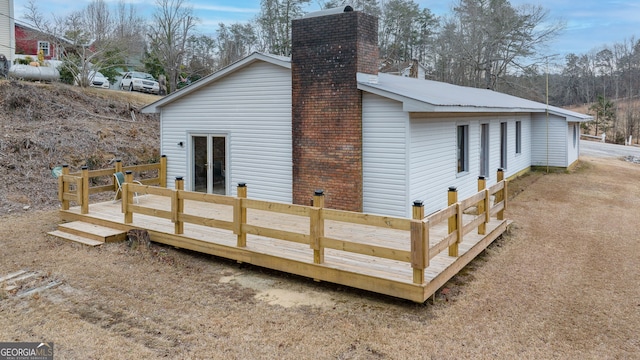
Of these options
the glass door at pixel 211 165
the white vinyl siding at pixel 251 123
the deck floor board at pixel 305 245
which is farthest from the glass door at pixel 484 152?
the glass door at pixel 211 165

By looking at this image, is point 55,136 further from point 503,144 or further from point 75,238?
point 503,144

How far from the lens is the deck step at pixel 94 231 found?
767 centimetres

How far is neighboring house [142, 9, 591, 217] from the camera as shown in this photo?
325 inches

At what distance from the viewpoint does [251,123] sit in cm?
1018

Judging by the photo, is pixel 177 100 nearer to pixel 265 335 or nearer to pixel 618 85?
pixel 265 335

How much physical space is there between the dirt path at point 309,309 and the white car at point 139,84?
65.3 ft

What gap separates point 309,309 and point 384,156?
390 centimetres

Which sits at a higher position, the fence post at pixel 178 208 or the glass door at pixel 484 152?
the glass door at pixel 484 152

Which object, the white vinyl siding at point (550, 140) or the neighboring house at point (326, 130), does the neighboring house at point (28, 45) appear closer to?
the neighboring house at point (326, 130)

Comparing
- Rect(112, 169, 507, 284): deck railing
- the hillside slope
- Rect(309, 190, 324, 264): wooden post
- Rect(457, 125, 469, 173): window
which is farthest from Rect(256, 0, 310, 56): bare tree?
Rect(309, 190, 324, 264): wooden post

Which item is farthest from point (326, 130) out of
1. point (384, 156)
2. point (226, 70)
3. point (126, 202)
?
point (126, 202)

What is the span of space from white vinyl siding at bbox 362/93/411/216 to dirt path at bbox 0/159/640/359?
6.30 ft

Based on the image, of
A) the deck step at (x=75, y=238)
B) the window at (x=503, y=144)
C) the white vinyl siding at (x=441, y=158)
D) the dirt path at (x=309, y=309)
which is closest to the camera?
the dirt path at (x=309, y=309)

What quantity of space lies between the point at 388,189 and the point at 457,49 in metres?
29.5
